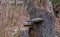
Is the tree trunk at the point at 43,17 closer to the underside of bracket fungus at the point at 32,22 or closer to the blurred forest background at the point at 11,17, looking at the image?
the underside of bracket fungus at the point at 32,22

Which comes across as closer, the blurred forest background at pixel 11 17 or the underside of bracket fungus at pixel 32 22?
the underside of bracket fungus at pixel 32 22

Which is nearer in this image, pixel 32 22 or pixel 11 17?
pixel 32 22

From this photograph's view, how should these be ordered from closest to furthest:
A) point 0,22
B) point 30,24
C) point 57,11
Answer: 1. point 30,24
2. point 0,22
3. point 57,11

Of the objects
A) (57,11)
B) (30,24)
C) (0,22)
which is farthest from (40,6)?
(57,11)

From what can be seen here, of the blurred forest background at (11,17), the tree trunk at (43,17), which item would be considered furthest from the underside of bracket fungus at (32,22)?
the blurred forest background at (11,17)

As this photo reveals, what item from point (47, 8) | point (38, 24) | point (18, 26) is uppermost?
point (47, 8)

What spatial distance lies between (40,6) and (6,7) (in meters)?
2.36

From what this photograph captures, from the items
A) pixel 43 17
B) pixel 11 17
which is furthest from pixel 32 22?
pixel 11 17

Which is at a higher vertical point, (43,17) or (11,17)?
(43,17)

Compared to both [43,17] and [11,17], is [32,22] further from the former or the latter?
[11,17]

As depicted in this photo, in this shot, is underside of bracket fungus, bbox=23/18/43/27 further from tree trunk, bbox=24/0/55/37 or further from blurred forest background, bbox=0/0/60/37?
blurred forest background, bbox=0/0/60/37

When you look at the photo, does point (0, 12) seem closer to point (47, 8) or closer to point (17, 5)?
point (17, 5)

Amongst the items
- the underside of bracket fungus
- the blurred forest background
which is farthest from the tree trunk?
the blurred forest background

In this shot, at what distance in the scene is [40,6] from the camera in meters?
1.61
